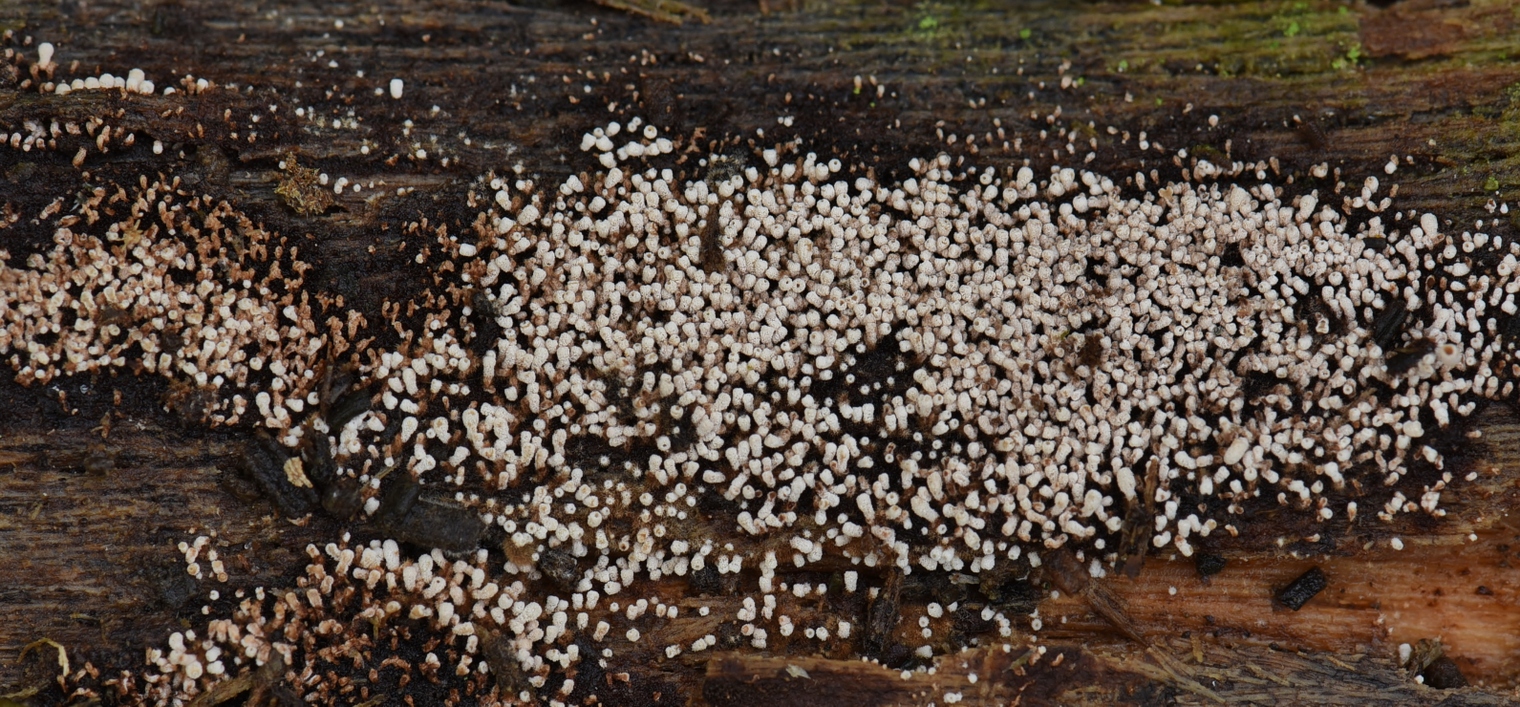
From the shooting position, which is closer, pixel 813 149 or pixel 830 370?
pixel 830 370

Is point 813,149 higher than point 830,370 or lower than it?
higher

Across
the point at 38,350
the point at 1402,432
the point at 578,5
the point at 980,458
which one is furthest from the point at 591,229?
the point at 1402,432

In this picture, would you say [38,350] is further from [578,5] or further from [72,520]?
[578,5]
